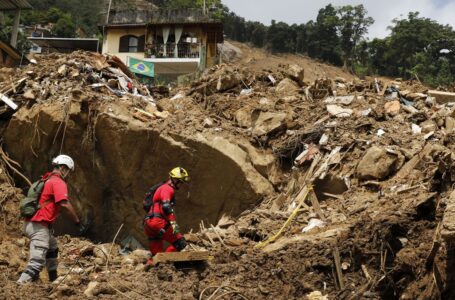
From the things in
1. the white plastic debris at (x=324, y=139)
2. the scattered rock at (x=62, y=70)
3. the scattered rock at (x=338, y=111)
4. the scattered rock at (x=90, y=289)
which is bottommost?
the scattered rock at (x=90, y=289)

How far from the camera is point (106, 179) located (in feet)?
38.3

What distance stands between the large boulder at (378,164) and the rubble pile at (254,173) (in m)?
0.03

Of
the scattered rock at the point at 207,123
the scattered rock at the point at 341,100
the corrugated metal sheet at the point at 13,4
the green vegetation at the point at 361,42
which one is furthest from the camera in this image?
the green vegetation at the point at 361,42

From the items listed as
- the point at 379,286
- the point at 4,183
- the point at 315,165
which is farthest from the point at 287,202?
the point at 4,183

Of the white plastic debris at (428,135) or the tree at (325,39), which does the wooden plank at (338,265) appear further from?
the tree at (325,39)

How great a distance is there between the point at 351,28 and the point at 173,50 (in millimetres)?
22140

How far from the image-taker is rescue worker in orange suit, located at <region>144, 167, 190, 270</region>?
7.91m

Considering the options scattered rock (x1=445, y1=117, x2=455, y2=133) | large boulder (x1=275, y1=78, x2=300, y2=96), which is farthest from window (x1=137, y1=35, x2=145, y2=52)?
scattered rock (x1=445, y1=117, x2=455, y2=133)

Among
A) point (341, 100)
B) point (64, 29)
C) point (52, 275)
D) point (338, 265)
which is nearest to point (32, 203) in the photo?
point (52, 275)

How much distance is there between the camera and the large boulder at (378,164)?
10.1m

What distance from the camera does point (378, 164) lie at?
10.2 meters

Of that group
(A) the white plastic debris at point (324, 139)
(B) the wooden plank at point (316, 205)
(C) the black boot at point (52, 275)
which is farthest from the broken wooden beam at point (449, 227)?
(A) the white plastic debris at point (324, 139)

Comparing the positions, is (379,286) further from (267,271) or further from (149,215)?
(149,215)

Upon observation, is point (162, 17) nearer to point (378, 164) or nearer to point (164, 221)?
point (378, 164)
